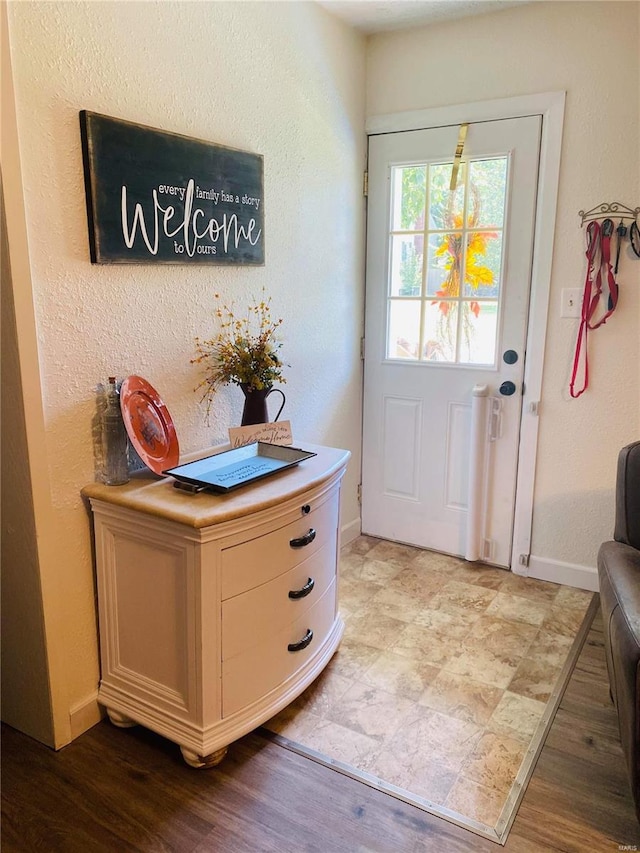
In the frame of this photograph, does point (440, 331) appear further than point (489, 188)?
Yes

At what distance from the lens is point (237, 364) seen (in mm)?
2074

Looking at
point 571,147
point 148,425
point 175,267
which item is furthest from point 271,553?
point 571,147

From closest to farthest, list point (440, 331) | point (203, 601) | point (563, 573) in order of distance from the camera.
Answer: point (203, 601) → point (563, 573) → point (440, 331)

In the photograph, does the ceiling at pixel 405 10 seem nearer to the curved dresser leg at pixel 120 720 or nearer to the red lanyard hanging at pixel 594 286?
the red lanyard hanging at pixel 594 286

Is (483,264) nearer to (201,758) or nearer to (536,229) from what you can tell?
(536,229)

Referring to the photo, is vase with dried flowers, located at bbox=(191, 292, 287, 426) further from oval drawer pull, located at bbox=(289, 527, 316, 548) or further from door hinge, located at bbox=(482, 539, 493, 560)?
door hinge, located at bbox=(482, 539, 493, 560)

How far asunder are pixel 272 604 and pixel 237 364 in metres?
0.77

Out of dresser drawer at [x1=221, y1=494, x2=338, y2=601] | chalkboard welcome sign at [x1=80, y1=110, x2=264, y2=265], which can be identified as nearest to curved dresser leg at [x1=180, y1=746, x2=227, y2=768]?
dresser drawer at [x1=221, y1=494, x2=338, y2=601]

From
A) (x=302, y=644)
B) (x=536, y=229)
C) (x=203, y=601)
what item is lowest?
(x=302, y=644)

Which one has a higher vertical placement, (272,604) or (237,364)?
(237,364)

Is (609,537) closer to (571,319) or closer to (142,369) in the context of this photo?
(571,319)

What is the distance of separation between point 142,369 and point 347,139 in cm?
160

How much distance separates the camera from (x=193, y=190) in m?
2.01

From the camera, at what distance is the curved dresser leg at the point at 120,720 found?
1.88 m
